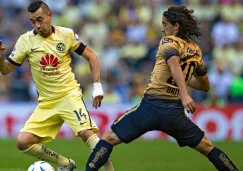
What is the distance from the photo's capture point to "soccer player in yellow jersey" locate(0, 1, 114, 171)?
1032cm

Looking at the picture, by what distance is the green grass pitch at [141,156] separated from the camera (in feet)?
42.4

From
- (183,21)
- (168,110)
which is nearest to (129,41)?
(183,21)

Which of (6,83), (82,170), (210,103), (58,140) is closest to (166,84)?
(82,170)

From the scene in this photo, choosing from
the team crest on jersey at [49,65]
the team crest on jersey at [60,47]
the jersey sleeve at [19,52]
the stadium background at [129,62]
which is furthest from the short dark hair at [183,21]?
the stadium background at [129,62]

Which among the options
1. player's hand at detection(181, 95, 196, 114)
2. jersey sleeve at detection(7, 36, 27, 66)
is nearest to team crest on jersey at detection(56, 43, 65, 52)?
jersey sleeve at detection(7, 36, 27, 66)

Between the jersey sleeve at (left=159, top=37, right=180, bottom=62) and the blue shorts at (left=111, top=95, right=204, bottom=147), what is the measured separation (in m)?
0.65

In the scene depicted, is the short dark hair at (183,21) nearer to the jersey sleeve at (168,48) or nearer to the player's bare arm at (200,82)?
the jersey sleeve at (168,48)

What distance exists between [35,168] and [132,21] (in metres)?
13.7

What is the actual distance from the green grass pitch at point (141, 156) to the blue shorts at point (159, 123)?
134 inches

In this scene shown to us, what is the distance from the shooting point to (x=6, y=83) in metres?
21.7

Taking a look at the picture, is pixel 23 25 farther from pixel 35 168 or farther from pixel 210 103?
pixel 35 168

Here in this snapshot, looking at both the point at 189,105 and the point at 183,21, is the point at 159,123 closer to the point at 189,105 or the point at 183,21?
the point at 189,105

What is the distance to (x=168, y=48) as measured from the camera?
8.92 metres

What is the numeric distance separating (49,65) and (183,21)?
2.32 m
